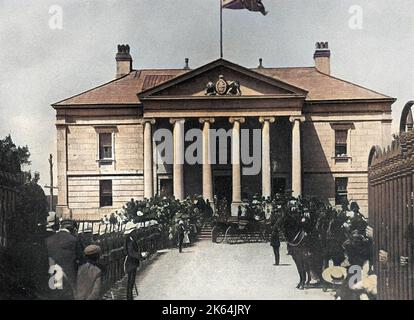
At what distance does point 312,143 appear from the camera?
12977 millimetres

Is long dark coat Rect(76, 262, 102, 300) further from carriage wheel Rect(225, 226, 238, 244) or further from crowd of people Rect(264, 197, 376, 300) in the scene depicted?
crowd of people Rect(264, 197, 376, 300)

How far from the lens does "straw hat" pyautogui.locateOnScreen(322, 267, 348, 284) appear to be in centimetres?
1061

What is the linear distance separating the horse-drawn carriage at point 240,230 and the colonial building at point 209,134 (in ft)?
1.88

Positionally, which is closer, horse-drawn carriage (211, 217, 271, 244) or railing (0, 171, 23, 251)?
railing (0, 171, 23, 251)

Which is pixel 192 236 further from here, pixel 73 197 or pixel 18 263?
pixel 18 263

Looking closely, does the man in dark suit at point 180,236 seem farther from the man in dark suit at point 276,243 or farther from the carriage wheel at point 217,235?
the man in dark suit at point 276,243

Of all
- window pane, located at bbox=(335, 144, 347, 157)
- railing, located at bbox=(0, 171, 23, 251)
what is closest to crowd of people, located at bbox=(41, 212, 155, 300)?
railing, located at bbox=(0, 171, 23, 251)

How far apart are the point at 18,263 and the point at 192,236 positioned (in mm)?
3258

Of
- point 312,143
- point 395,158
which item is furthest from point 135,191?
point 395,158

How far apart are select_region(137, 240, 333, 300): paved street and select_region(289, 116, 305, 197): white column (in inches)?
57.8

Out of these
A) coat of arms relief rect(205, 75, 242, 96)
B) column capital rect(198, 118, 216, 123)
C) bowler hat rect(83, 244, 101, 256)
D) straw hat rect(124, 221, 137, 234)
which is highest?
coat of arms relief rect(205, 75, 242, 96)

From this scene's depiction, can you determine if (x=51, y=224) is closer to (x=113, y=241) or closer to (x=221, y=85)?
(x=113, y=241)

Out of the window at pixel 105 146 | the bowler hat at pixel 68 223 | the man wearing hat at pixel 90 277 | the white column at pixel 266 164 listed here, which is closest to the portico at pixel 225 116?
the white column at pixel 266 164

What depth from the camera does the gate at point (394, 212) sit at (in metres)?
9.45
